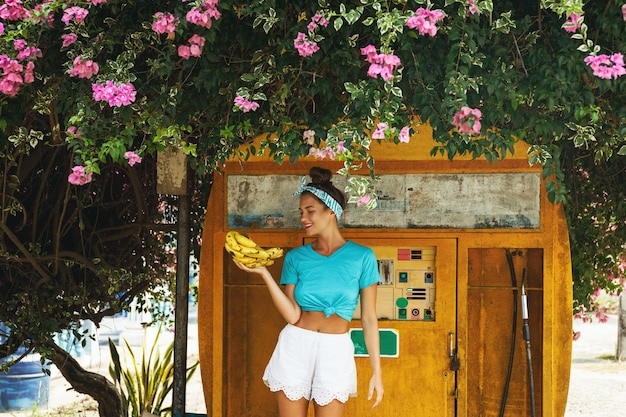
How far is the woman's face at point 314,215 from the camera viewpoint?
479 cm

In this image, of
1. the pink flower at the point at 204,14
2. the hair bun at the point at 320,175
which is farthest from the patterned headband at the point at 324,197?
the pink flower at the point at 204,14

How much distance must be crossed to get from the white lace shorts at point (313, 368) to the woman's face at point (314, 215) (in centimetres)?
57

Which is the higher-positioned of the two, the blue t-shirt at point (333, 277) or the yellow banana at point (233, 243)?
the yellow banana at point (233, 243)

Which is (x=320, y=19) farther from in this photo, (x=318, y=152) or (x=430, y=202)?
(x=430, y=202)

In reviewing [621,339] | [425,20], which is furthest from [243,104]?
[621,339]

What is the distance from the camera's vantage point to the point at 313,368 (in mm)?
4715

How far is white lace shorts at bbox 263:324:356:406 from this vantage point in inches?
183

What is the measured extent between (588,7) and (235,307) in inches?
116

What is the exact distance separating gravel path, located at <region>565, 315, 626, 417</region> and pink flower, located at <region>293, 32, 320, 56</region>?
28.4 ft

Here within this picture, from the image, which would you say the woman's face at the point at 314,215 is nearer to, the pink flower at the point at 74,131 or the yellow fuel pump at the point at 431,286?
the yellow fuel pump at the point at 431,286

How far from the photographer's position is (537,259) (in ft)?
18.4

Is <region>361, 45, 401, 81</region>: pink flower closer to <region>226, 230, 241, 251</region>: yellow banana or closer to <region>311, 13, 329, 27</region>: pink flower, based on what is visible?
<region>311, 13, 329, 27</region>: pink flower

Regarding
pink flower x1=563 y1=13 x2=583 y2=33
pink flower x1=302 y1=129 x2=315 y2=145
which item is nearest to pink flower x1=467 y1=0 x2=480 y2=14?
pink flower x1=563 y1=13 x2=583 y2=33

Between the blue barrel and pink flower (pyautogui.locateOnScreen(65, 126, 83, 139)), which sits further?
the blue barrel
